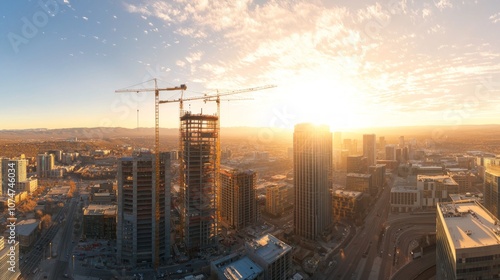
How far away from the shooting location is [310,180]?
28.3 m

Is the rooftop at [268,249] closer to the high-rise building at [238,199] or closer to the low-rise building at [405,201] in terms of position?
the high-rise building at [238,199]

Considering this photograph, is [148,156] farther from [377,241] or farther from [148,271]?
[377,241]

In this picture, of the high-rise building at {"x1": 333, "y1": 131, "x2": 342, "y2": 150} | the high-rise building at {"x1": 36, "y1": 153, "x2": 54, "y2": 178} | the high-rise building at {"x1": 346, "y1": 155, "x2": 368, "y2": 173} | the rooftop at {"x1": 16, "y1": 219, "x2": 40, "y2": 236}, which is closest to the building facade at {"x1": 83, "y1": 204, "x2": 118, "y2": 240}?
the rooftop at {"x1": 16, "y1": 219, "x2": 40, "y2": 236}

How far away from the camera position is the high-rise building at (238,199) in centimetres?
3017

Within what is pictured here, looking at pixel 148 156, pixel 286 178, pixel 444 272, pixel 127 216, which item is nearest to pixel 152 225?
pixel 127 216

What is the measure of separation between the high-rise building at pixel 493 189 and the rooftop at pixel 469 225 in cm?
1216

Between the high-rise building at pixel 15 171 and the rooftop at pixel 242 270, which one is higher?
the high-rise building at pixel 15 171

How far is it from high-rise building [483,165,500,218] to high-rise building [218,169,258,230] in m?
24.0

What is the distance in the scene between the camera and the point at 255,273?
16797 mm

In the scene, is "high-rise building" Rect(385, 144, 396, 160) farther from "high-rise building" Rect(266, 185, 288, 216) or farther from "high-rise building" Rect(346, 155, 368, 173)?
"high-rise building" Rect(266, 185, 288, 216)

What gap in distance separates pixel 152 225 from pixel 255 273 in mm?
10668

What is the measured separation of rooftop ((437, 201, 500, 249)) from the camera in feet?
39.8

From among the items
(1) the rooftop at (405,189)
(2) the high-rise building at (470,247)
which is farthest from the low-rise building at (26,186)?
(1) the rooftop at (405,189)

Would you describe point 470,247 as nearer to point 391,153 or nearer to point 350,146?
point 391,153
